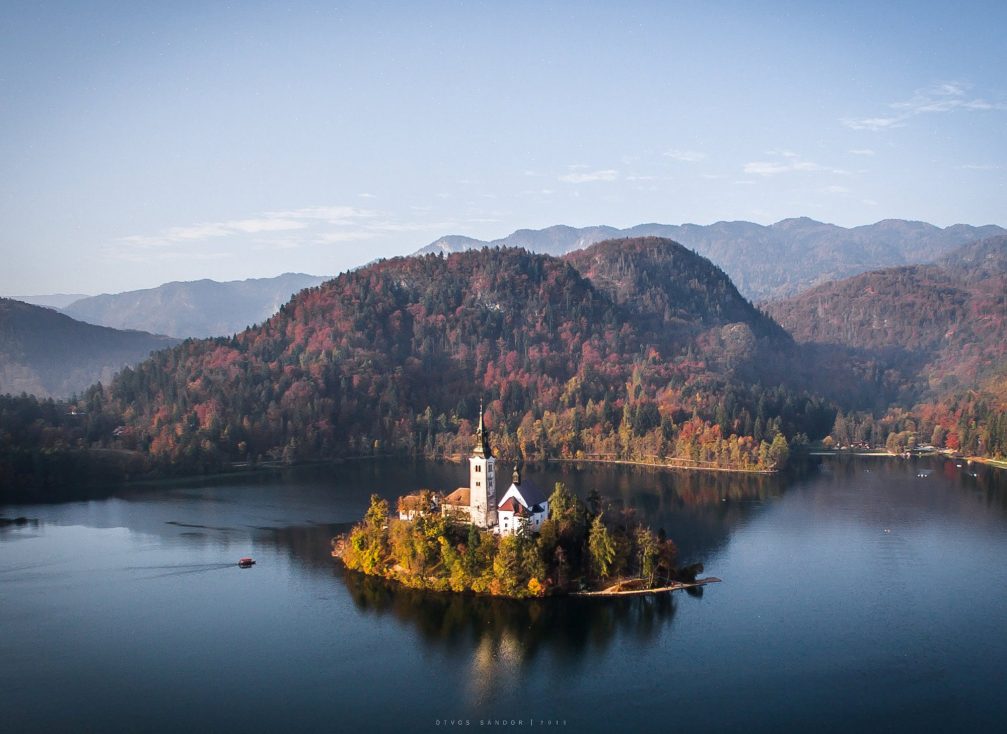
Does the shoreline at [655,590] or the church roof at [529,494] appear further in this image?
the church roof at [529,494]

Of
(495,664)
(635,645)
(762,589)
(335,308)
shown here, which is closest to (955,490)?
(762,589)

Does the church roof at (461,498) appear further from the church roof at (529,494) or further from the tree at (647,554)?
the tree at (647,554)

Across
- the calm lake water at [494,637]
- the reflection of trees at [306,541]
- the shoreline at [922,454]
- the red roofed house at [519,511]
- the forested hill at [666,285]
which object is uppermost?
the forested hill at [666,285]

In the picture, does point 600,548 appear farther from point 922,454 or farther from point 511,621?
point 922,454

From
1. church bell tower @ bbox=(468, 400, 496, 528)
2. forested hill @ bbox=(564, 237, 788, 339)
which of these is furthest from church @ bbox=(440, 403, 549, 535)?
forested hill @ bbox=(564, 237, 788, 339)

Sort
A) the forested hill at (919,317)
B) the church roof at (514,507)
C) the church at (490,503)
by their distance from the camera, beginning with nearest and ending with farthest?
the church roof at (514,507) < the church at (490,503) < the forested hill at (919,317)

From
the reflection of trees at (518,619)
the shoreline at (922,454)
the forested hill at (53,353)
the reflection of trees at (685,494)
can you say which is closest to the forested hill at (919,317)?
the shoreline at (922,454)

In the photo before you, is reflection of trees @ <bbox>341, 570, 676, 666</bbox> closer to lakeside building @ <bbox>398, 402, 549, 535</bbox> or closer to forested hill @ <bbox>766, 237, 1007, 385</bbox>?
lakeside building @ <bbox>398, 402, 549, 535</bbox>

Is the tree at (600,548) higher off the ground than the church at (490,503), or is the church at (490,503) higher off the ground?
the church at (490,503)
